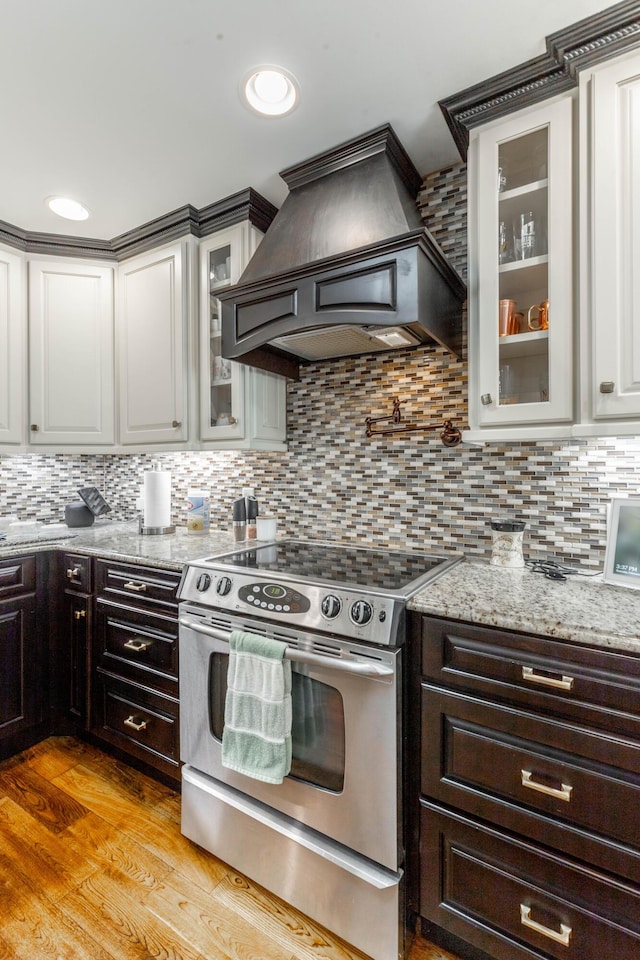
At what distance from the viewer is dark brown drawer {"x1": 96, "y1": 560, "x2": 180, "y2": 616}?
1.74 metres

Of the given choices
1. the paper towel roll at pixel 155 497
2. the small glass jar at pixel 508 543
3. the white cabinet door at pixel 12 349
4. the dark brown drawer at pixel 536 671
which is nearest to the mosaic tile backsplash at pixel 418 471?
the small glass jar at pixel 508 543

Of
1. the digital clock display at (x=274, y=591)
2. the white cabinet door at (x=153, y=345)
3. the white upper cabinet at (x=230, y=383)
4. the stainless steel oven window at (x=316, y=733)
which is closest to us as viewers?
the stainless steel oven window at (x=316, y=733)

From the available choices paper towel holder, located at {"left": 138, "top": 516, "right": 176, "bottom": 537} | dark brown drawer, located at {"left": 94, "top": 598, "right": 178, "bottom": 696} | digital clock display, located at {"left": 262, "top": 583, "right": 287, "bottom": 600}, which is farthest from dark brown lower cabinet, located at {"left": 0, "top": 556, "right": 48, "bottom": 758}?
digital clock display, located at {"left": 262, "top": 583, "right": 287, "bottom": 600}

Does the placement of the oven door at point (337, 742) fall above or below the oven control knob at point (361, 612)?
below

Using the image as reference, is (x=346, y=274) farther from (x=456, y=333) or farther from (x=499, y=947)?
(x=499, y=947)

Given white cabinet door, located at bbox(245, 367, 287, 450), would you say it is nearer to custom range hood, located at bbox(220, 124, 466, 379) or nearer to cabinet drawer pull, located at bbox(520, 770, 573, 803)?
custom range hood, located at bbox(220, 124, 466, 379)

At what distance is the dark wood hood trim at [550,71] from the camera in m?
1.25

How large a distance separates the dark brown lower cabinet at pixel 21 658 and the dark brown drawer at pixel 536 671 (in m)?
1.84

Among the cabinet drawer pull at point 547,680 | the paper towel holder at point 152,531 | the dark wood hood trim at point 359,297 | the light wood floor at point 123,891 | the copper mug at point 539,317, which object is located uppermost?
the dark wood hood trim at point 359,297

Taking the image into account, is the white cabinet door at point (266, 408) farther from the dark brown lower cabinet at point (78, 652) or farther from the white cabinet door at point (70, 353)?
the dark brown lower cabinet at point (78, 652)

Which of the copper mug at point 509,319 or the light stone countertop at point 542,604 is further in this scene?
the copper mug at point 509,319

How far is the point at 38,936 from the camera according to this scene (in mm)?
1285

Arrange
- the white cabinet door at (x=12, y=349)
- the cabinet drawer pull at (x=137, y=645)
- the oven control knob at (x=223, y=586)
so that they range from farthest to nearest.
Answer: the white cabinet door at (x=12, y=349), the cabinet drawer pull at (x=137, y=645), the oven control knob at (x=223, y=586)

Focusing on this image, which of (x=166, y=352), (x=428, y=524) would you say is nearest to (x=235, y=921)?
(x=428, y=524)
